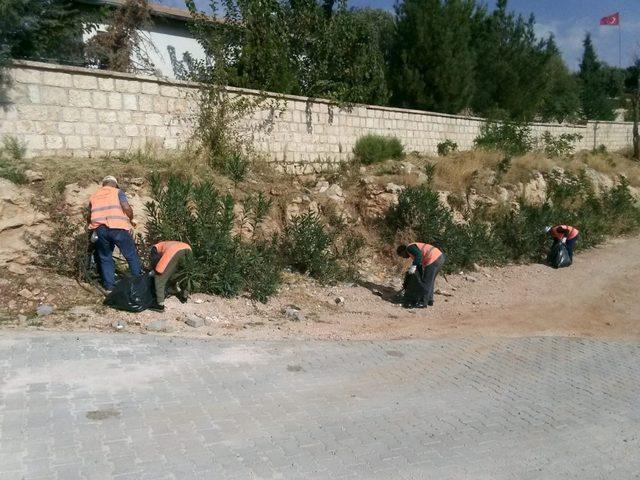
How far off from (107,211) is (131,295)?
4.22 feet

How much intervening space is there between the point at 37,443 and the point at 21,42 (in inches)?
264

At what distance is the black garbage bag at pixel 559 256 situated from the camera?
12.4m

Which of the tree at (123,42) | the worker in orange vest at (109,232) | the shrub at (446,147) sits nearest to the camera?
the worker in orange vest at (109,232)

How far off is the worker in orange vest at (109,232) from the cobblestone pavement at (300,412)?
62.6 inches

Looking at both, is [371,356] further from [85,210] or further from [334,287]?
[85,210]

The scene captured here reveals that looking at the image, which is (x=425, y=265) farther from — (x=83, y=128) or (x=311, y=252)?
(x=83, y=128)

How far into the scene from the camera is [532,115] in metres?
23.5

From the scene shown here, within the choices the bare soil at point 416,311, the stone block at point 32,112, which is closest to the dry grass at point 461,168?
the bare soil at point 416,311

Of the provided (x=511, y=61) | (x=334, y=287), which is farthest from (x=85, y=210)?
(x=511, y=61)

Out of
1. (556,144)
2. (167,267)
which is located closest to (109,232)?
(167,267)

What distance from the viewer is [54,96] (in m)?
8.54

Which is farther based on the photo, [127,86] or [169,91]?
[169,91]

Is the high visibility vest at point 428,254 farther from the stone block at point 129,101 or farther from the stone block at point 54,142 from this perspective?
the stone block at point 54,142

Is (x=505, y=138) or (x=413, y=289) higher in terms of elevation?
(x=505, y=138)
